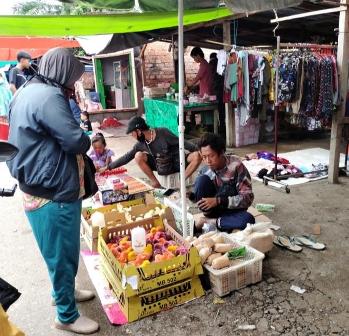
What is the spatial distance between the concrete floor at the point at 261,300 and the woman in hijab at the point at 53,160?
0.55 m

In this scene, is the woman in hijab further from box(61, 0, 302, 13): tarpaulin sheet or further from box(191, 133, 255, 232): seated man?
box(191, 133, 255, 232): seated man

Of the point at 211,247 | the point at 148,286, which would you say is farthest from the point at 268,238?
the point at 148,286

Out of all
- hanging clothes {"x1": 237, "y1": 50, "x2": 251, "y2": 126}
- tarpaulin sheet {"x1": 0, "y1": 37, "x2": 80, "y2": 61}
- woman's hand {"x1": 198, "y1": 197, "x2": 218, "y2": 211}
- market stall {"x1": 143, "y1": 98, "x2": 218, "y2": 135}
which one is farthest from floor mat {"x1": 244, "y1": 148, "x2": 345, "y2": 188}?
tarpaulin sheet {"x1": 0, "y1": 37, "x2": 80, "y2": 61}

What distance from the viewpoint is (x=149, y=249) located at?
9.38 ft

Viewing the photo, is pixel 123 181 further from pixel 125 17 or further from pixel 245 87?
pixel 245 87

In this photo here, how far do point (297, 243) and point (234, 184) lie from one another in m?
0.87

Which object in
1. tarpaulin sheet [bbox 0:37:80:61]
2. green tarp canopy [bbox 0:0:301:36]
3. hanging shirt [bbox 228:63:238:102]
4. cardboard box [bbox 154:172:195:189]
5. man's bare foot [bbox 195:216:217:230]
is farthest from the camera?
tarpaulin sheet [bbox 0:37:80:61]

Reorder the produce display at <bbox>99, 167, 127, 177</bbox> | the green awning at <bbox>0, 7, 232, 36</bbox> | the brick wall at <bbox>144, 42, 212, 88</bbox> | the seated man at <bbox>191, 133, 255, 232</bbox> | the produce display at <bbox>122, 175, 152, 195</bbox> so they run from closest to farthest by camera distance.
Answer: the seated man at <bbox>191, 133, 255, 232</bbox>
the green awning at <bbox>0, 7, 232, 36</bbox>
the produce display at <bbox>122, 175, 152, 195</bbox>
the produce display at <bbox>99, 167, 127, 177</bbox>
the brick wall at <bbox>144, 42, 212, 88</bbox>

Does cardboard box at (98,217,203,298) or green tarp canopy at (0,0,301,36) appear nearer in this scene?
cardboard box at (98,217,203,298)

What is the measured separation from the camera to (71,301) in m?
2.41

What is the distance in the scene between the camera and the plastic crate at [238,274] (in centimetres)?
274

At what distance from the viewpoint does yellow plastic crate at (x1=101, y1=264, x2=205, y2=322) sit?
101 inches

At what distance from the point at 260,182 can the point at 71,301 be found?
3.72 metres

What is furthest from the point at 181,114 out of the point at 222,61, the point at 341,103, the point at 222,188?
the point at 222,61
